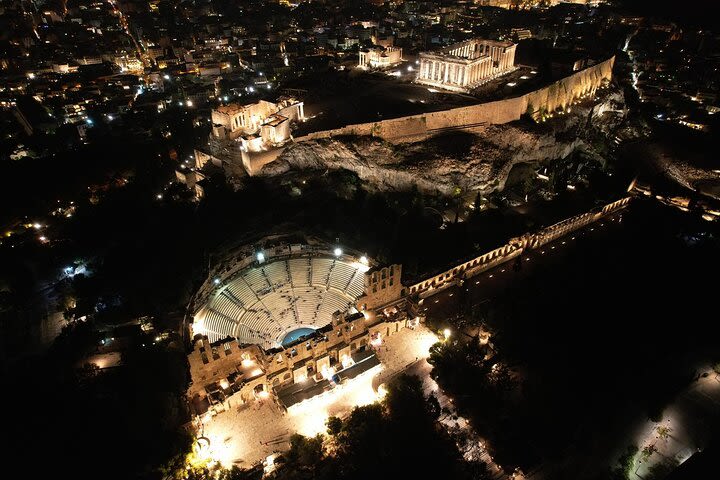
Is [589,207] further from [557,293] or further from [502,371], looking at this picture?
[502,371]

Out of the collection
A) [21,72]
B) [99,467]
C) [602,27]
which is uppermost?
[602,27]

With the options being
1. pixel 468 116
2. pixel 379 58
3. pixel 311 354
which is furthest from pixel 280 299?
pixel 379 58

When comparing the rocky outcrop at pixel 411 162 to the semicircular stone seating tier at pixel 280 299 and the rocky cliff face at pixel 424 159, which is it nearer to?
the rocky cliff face at pixel 424 159

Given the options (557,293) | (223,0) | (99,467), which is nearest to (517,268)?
(557,293)

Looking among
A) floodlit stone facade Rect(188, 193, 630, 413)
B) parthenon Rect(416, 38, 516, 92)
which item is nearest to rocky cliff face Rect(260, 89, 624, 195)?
parthenon Rect(416, 38, 516, 92)

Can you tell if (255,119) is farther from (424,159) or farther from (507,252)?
(507,252)

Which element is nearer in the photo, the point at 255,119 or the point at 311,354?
the point at 311,354
